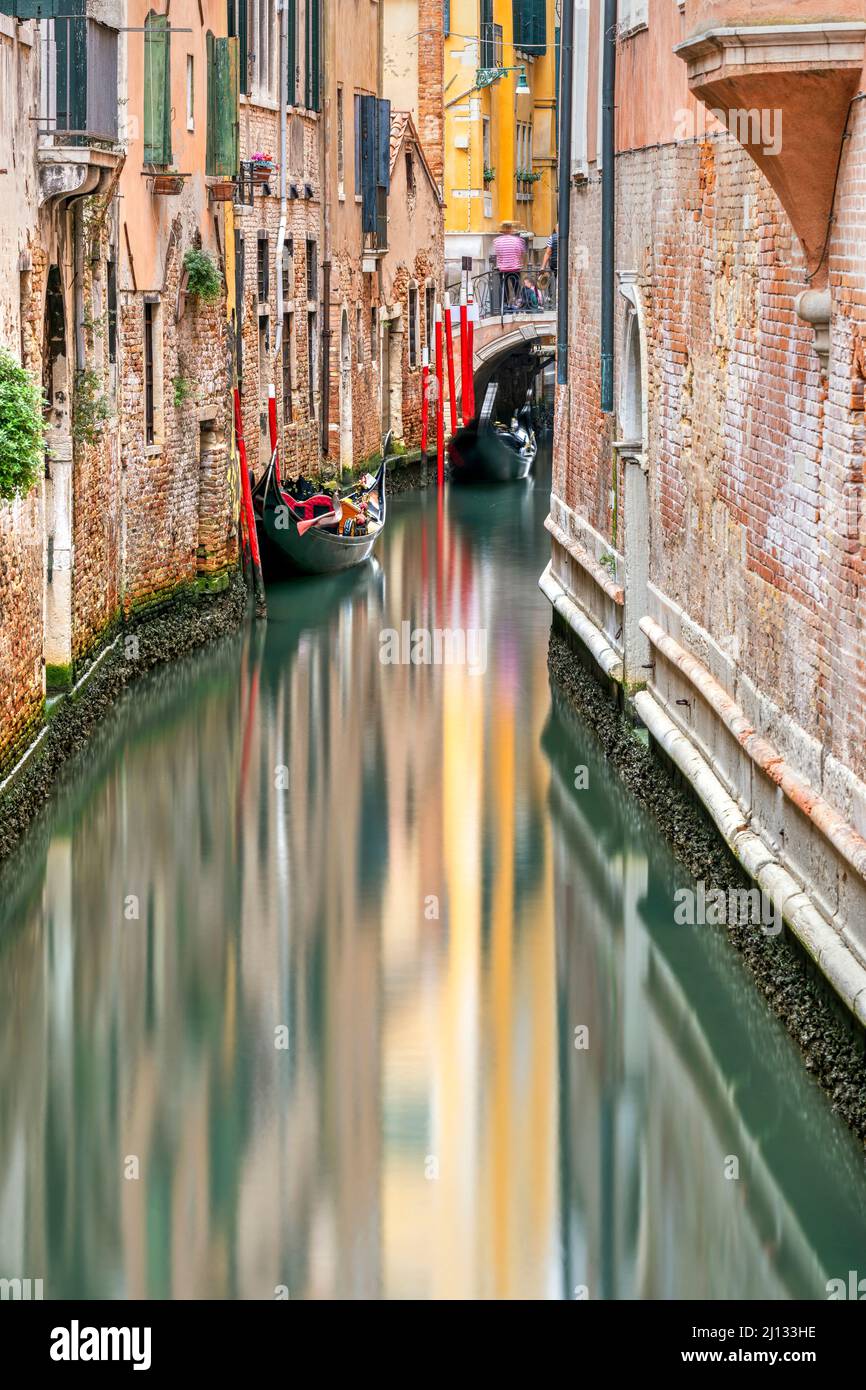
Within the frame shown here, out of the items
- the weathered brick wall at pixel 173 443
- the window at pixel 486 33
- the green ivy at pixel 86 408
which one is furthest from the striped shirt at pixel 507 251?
the green ivy at pixel 86 408

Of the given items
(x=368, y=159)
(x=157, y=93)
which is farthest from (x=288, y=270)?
(x=157, y=93)

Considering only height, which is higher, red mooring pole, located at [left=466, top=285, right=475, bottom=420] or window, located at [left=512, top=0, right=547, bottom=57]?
window, located at [left=512, top=0, right=547, bottom=57]

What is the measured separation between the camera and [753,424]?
10078 millimetres

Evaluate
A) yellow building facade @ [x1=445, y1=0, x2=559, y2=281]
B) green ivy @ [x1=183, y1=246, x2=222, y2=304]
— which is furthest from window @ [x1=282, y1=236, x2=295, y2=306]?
yellow building facade @ [x1=445, y1=0, x2=559, y2=281]

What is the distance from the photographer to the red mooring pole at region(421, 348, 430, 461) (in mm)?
32062

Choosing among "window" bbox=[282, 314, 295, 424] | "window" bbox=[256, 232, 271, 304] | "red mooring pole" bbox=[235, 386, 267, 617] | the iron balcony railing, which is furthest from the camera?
"window" bbox=[282, 314, 295, 424]

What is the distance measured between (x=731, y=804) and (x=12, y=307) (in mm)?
4459

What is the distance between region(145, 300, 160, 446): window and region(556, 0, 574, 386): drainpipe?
2942 millimetres

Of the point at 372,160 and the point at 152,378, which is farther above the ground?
the point at 372,160

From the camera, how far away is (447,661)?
59.5 ft

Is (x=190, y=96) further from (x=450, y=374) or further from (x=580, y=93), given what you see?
(x=450, y=374)

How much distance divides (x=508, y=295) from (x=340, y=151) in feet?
28.9

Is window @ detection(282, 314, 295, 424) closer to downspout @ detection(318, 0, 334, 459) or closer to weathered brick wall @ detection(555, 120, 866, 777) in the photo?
downspout @ detection(318, 0, 334, 459)

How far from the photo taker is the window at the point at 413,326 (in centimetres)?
3259
